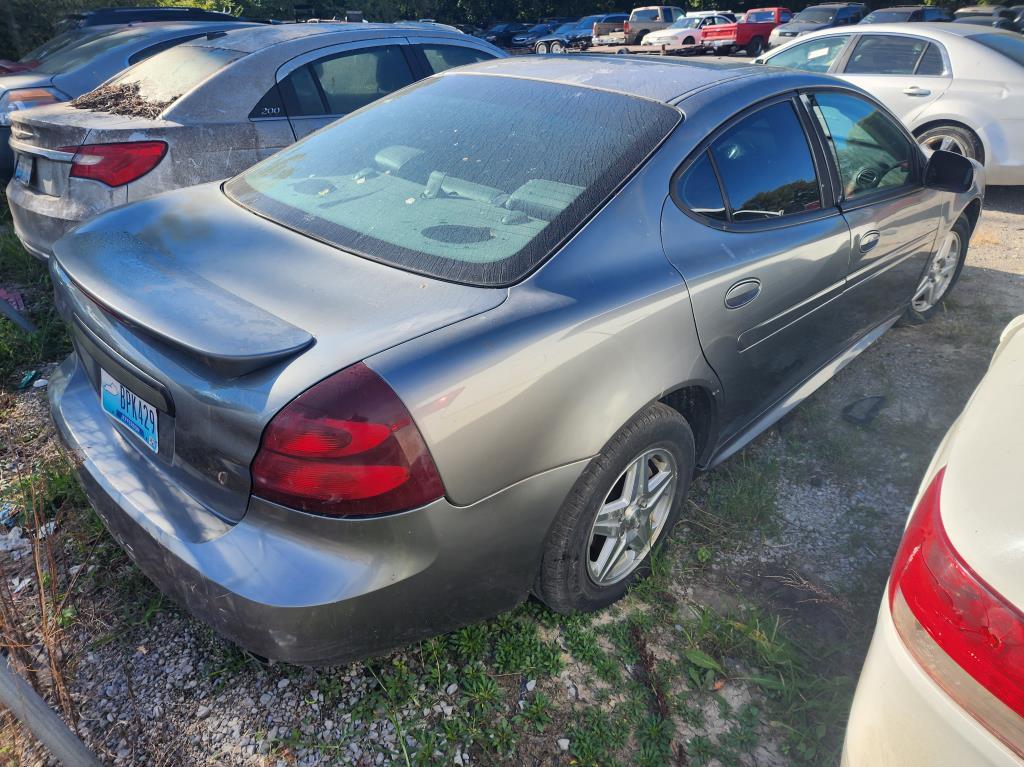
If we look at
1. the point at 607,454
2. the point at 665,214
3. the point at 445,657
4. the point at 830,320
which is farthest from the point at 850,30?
the point at 445,657

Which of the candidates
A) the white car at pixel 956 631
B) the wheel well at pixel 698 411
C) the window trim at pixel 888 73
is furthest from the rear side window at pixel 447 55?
the white car at pixel 956 631

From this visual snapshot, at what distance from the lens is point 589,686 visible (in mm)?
2096

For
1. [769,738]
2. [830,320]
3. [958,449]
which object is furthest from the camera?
[830,320]

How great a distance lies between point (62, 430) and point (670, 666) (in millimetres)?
2016

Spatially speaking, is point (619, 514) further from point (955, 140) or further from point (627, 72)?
point (955, 140)

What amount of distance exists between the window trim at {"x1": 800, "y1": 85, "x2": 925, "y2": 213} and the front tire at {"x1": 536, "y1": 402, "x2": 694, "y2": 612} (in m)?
1.36

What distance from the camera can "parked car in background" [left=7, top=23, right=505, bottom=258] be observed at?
12.1ft

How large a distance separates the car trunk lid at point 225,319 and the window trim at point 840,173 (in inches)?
72.1

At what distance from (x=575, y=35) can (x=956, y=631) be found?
31137 mm

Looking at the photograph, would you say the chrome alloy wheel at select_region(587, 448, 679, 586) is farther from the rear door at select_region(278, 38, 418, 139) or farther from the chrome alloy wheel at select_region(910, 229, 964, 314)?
→ the rear door at select_region(278, 38, 418, 139)

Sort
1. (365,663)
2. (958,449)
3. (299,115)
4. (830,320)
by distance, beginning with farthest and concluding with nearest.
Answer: (299,115) → (830,320) → (365,663) → (958,449)

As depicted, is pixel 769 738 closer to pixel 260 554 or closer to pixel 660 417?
pixel 660 417

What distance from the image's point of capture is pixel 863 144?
3213mm

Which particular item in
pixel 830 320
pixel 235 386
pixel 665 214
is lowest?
pixel 830 320
